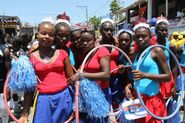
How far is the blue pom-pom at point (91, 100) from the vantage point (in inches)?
158

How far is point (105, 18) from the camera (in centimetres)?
561

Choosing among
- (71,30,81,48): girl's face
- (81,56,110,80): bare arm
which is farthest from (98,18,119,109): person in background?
(81,56,110,80): bare arm

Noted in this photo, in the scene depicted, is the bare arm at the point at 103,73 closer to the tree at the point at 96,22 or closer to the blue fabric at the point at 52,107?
the blue fabric at the point at 52,107

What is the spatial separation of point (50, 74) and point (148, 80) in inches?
45.1

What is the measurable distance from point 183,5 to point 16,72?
17628 mm

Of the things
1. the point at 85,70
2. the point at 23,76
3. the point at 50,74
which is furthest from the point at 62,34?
the point at 23,76

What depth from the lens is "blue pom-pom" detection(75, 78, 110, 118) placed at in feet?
13.2

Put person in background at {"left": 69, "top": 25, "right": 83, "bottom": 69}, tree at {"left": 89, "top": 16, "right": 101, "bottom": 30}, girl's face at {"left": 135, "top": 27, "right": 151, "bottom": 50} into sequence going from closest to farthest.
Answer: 1. girl's face at {"left": 135, "top": 27, "right": 151, "bottom": 50}
2. person in background at {"left": 69, "top": 25, "right": 83, "bottom": 69}
3. tree at {"left": 89, "top": 16, "right": 101, "bottom": 30}

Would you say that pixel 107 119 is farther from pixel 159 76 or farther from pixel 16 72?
pixel 16 72

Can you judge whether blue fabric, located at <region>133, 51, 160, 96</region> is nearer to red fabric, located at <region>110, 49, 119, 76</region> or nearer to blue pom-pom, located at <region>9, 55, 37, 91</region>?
red fabric, located at <region>110, 49, 119, 76</region>

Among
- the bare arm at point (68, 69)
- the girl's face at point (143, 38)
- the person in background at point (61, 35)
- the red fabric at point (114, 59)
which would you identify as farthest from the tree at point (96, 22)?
the bare arm at point (68, 69)

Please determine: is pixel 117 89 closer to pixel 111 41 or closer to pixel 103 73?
pixel 111 41

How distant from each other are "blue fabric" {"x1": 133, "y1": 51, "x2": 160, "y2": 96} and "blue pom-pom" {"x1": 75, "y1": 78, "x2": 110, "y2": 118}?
502 millimetres

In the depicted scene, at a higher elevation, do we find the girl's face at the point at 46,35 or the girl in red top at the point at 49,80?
the girl's face at the point at 46,35
